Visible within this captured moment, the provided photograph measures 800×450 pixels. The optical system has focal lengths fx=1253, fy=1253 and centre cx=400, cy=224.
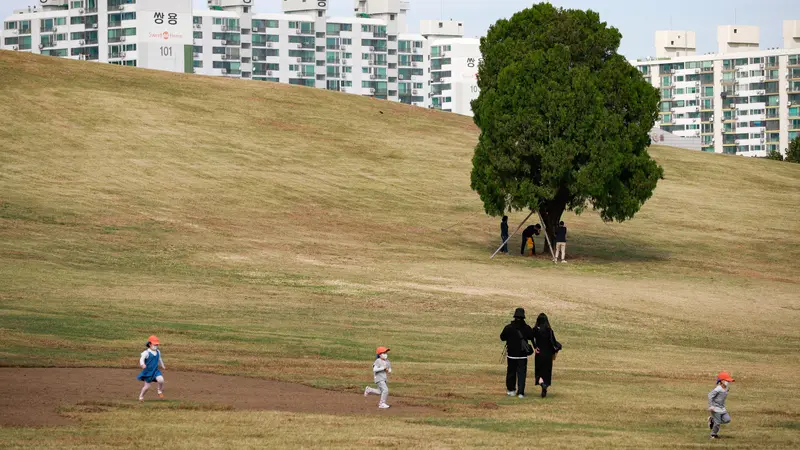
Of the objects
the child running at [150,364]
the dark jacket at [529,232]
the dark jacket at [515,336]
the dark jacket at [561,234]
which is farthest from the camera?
the dark jacket at [529,232]

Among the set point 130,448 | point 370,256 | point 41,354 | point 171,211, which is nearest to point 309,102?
point 171,211

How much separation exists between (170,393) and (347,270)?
91.0ft

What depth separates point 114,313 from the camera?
136 ft

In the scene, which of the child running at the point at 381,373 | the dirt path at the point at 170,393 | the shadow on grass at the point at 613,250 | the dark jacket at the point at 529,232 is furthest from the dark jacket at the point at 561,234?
the child running at the point at 381,373

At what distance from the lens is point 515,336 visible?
29594mm

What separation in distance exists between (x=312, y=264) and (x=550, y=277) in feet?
36.5

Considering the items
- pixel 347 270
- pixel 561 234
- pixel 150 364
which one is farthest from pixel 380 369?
pixel 561 234

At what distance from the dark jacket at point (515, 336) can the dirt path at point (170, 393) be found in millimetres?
2844

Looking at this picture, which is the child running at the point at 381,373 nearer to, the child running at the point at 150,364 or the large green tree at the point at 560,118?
the child running at the point at 150,364

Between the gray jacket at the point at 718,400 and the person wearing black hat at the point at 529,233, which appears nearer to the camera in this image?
the gray jacket at the point at 718,400

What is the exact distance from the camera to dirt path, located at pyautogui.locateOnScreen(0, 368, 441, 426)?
1058 inches

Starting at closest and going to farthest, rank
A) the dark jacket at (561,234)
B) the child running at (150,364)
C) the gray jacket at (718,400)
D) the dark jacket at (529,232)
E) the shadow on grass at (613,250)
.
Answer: the gray jacket at (718,400), the child running at (150,364), the dark jacket at (561,234), the dark jacket at (529,232), the shadow on grass at (613,250)

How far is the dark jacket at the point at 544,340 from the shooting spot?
2962 cm

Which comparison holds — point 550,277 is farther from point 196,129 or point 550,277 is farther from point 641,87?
point 196,129
